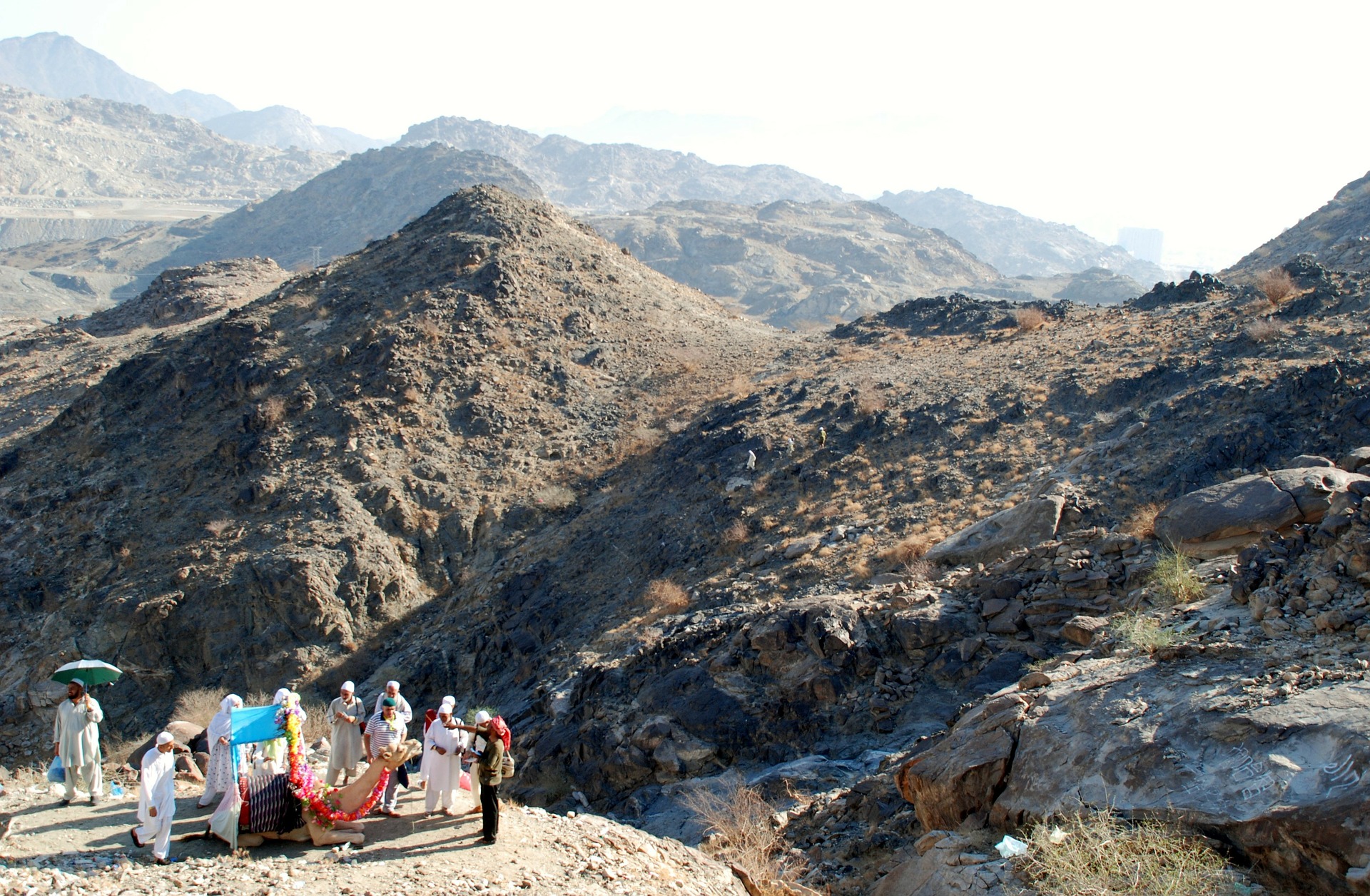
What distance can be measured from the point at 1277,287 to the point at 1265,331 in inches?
84.2

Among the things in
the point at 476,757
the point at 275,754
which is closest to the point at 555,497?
the point at 476,757

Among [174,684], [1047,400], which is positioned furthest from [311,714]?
[1047,400]

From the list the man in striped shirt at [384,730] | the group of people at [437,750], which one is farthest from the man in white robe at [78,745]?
the man in striped shirt at [384,730]

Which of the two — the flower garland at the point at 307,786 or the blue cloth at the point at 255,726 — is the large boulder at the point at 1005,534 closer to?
the flower garland at the point at 307,786

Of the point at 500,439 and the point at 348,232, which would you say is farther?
the point at 348,232

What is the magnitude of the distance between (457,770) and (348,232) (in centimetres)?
9196

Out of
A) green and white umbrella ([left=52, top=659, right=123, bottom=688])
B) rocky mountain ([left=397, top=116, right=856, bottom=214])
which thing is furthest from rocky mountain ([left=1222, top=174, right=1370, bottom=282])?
rocky mountain ([left=397, top=116, right=856, bottom=214])

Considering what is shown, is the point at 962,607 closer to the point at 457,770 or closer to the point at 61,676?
the point at 457,770

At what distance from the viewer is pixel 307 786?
669 centimetres

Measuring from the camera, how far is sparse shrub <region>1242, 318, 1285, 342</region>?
16.1m

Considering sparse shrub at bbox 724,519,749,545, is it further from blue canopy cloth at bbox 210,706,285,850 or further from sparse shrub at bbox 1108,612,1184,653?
blue canopy cloth at bbox 210,706,285,850

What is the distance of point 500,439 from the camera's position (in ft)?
66.9

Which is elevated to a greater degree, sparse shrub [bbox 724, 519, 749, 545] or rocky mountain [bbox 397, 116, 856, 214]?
rocky mountain [bbox 397, 116, 856, 214]

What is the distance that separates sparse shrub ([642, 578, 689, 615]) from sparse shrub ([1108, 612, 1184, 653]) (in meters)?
6.46
